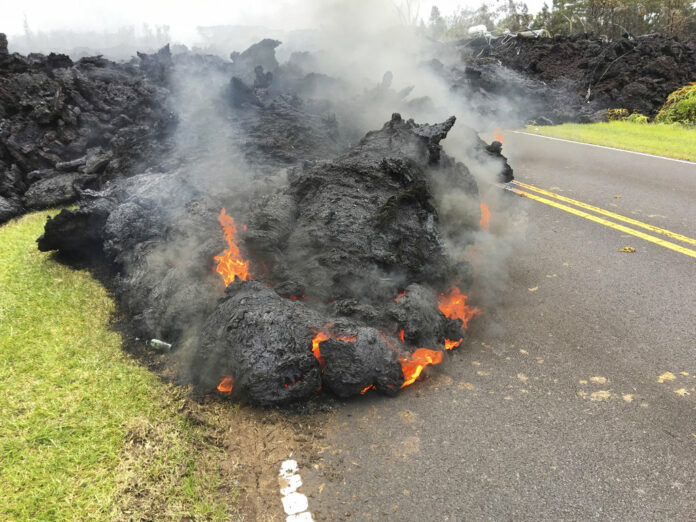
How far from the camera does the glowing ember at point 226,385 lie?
307 cm

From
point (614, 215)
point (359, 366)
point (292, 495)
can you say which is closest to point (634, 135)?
point (614, 215)

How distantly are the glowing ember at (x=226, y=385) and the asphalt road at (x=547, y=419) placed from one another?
31.8 inches

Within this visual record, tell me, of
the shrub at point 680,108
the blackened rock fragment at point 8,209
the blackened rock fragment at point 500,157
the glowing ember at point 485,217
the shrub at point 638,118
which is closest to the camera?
the glowing ember at point 485,217

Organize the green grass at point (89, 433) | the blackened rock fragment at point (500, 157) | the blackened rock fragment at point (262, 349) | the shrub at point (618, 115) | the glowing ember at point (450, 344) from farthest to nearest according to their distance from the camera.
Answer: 1. the shrub at point (618, 115)
2. the blackened rock fragment at point (500, 157)
3. the glowing ember at point (450, 344)
4. the blackened rock fragment at point (262, 349)
5. the green grass at point (89, 433)

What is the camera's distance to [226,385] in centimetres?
308

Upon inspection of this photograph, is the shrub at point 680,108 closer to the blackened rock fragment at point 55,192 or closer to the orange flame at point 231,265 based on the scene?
the orange flame at point 231,265

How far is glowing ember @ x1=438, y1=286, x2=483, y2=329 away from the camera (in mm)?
3895

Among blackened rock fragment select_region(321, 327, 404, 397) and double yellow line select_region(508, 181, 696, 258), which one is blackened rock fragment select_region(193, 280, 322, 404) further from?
double yellow line select_region(508, 181, 696, 258)

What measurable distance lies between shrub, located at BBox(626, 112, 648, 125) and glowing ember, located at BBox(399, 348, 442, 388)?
49.0 ft

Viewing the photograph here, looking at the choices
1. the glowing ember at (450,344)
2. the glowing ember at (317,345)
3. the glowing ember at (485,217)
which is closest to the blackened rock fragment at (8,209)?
the glowing ember at (317,345)

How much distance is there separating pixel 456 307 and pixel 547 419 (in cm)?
136

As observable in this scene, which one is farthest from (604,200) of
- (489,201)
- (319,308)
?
(319,308)

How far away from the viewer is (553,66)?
65.8 ft

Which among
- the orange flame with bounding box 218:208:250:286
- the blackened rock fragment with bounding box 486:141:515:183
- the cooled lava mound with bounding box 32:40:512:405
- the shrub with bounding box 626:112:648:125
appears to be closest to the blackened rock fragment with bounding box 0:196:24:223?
the cooled lava mound with bounding box 32:40:512:405
